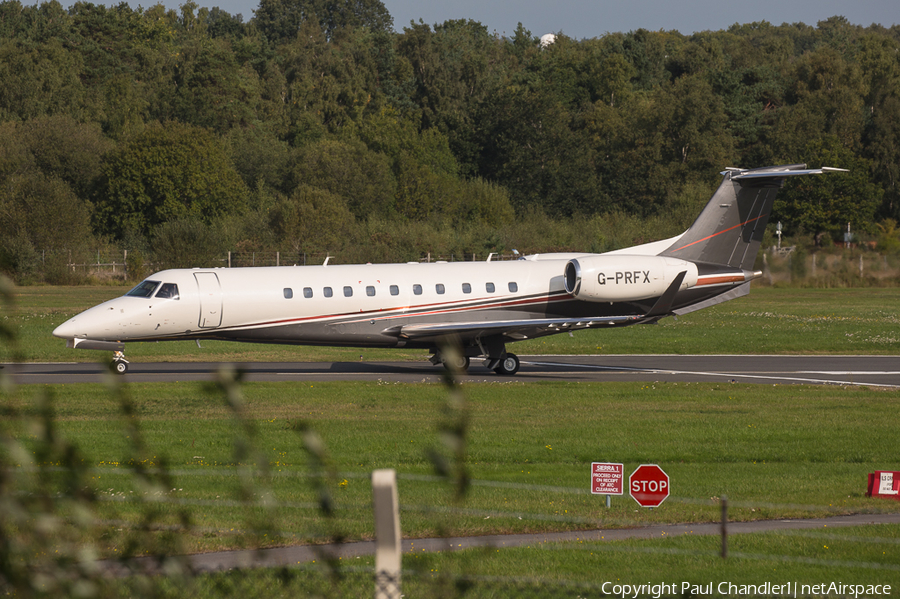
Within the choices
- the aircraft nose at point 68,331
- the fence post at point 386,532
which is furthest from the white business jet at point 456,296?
the fence post at point 386,532

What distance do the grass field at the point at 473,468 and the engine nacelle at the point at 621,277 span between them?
9.49ft

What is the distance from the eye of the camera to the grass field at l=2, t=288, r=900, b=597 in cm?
364

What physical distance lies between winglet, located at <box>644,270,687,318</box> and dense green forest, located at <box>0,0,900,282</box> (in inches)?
1572

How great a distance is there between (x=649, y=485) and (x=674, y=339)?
88.1 feet

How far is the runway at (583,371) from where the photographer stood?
25.3m

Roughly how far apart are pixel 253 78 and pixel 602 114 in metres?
36.1

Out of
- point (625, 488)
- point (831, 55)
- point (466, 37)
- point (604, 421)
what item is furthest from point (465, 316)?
point (466, 37)

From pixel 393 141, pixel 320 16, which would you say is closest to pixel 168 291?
pixel 393 141

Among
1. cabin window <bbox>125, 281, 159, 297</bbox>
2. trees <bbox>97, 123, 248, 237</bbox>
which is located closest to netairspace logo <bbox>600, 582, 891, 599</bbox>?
cabin window <bbox>125, 281, 159, 297</bbox>

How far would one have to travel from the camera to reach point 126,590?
27.0ft

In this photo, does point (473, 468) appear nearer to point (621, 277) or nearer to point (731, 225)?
point (621, 277)

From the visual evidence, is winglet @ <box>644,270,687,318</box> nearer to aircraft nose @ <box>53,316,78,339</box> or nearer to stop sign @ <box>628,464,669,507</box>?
aircraft nose @ <box>53,316,78,339</box>

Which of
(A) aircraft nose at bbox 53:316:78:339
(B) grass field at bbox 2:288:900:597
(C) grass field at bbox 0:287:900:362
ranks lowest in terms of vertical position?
(C) grass field at bbox 0:287:900:362

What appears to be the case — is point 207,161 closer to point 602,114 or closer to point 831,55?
point 602,114
